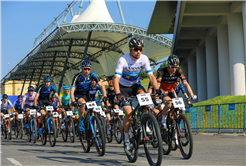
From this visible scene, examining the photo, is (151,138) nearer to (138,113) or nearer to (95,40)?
(138,113)

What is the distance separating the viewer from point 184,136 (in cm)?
664

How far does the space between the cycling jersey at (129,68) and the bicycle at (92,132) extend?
4.13 ft

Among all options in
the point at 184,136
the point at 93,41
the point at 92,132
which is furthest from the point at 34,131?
the point at 93,41

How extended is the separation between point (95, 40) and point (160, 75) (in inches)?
1742

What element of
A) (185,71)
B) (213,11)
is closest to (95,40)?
(185,71)

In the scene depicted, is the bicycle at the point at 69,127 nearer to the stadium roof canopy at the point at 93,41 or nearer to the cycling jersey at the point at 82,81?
the cycling jersey at the point at 82,81

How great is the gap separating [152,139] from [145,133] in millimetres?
260

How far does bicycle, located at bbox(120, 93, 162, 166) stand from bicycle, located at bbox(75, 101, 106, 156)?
3.71ft

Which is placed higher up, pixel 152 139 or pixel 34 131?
pixel 152 139

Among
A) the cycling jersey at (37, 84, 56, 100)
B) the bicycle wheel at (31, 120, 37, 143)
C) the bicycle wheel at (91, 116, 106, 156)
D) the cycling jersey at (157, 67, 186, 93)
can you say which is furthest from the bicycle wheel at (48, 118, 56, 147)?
the cycling jersey at (157, 67, 186, 93)

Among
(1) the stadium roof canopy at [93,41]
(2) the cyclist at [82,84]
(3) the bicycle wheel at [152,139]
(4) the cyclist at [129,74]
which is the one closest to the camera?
(3) the bicycle wheel at [152,139]

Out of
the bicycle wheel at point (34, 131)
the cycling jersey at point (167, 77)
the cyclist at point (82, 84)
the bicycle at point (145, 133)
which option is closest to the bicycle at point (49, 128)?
the bicycle wheel at point (34, 131)

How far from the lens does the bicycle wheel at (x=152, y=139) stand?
5227mm

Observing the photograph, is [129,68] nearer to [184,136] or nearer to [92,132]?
[184,136]
